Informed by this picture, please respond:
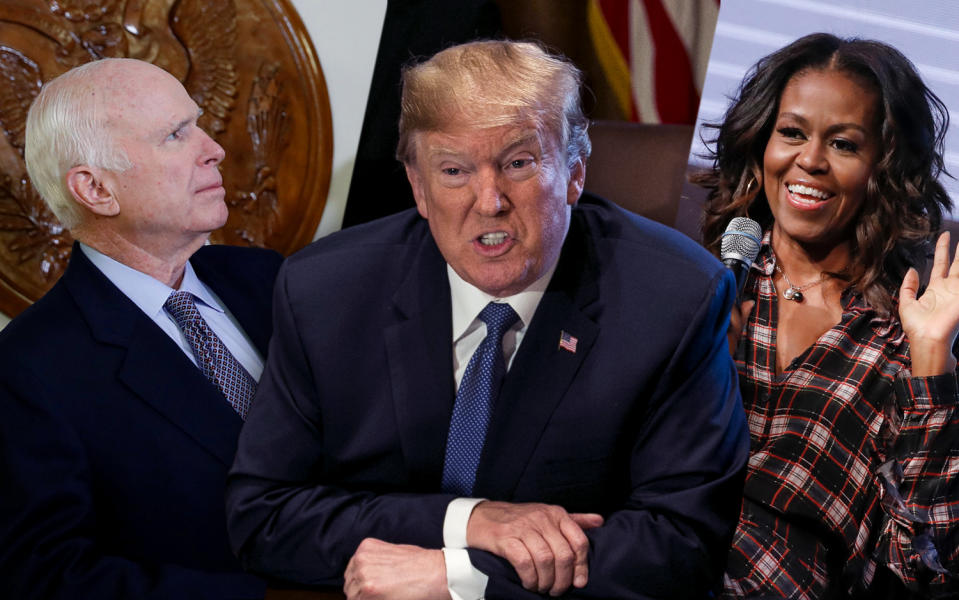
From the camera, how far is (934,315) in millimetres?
1767

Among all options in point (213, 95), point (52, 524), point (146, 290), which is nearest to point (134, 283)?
point (146, 290)

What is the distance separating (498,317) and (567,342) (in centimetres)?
13

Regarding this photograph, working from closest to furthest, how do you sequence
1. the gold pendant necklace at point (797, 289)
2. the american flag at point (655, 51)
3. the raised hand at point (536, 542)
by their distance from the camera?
1. the raised hand at point (536, 542)
2. the gold pendant necklace at point (797, 289)
3. the american flag at point (655, 51)

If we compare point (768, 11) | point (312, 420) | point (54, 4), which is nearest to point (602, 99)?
point (768, 11)

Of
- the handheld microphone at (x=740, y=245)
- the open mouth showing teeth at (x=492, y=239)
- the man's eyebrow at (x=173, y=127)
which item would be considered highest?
the open mouth showing teeth at (x=492, y=239)

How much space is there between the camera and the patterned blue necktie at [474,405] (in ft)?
5.36

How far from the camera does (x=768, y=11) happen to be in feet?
6.45

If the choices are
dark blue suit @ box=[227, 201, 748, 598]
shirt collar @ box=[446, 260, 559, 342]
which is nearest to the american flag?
dark blue suit @ box=[227, 201, 748, 598]

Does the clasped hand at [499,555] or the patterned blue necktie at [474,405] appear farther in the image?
the patterned blue necktie at [474,405]

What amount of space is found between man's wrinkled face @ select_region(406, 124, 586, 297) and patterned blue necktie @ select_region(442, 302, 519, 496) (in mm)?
97

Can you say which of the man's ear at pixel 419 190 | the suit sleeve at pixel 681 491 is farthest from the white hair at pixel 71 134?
the suit sleeve at pixel 681 491

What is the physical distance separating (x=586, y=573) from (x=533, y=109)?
2.44 ft

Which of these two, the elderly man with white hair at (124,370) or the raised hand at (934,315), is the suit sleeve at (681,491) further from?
the elderly man with white hair at (124,370)

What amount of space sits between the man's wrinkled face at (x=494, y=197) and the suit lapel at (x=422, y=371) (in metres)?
0.11
